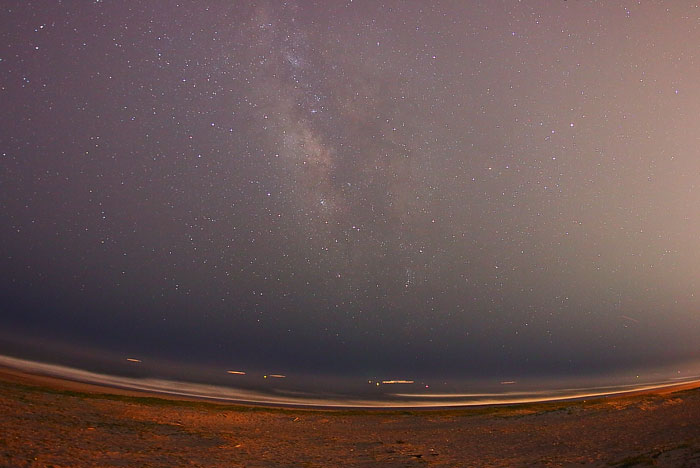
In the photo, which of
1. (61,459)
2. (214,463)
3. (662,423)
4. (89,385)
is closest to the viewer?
(61,459)

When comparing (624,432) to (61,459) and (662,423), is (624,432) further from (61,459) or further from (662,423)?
(61,459)

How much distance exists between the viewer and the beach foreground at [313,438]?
1194 cm

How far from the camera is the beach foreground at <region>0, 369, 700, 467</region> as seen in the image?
1194 centimetres

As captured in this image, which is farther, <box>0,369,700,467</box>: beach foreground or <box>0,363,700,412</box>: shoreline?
<box>0,363,700,412</box>: shoreline

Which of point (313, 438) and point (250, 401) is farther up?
point (313, 438)

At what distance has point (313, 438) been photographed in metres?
16.8

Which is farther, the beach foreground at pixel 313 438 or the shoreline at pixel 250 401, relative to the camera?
the shoreline at pixel 250 401

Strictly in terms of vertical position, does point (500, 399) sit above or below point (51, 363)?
below

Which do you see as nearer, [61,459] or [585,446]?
[61,459]

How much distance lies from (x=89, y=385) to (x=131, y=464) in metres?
23.5

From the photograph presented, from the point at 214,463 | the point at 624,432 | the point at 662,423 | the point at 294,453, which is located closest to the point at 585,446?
the point at 624,432

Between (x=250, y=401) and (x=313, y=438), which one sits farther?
(x=250, y=401)

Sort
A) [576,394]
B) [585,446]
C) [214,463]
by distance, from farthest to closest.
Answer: [576,394], [585,446], [214,463]

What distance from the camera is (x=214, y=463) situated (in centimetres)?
1173
